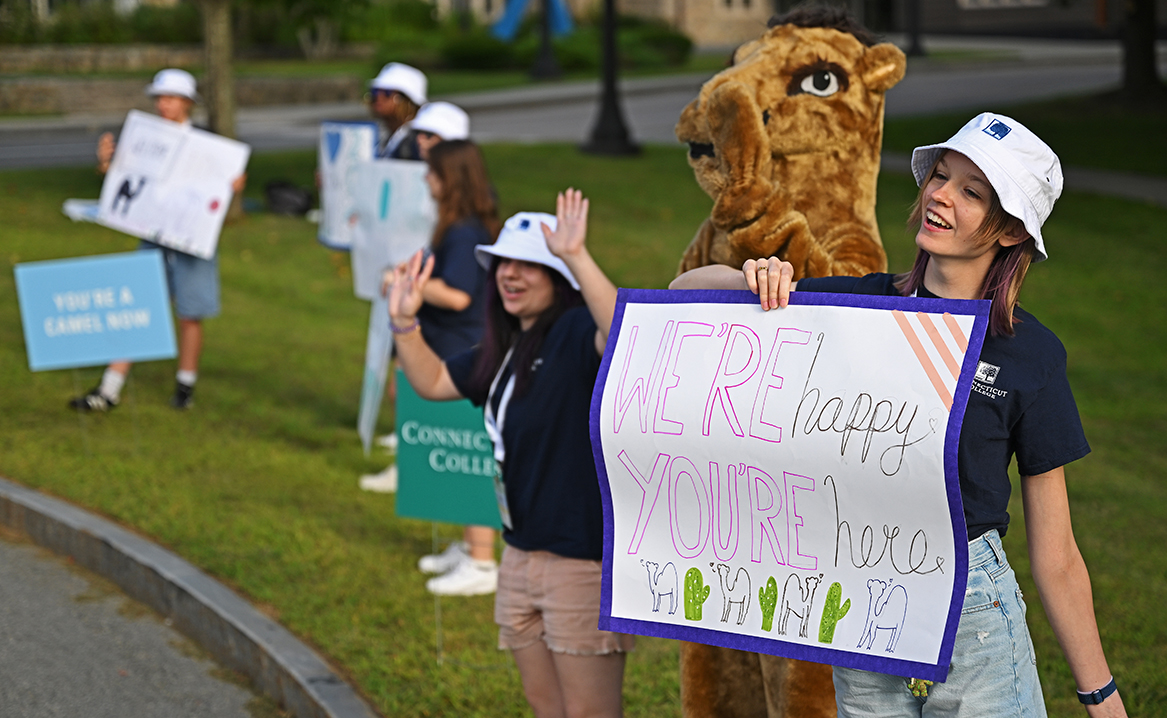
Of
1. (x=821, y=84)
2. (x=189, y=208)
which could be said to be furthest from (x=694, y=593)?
(x=189, y=208)

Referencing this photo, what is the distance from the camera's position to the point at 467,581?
5.66 meters

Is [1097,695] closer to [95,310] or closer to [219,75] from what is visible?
[95,310]

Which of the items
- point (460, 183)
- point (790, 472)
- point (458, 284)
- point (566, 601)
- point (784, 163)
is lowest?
point (566, 601)

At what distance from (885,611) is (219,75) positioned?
43.1 feet

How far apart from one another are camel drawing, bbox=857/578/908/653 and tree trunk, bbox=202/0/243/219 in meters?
12.6

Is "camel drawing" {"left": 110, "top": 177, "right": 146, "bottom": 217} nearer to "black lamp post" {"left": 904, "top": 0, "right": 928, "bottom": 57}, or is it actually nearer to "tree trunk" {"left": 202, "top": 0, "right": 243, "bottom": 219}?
"tree trunk" {"left": 202, "top": 0, "right": 243, "bottom": 219}

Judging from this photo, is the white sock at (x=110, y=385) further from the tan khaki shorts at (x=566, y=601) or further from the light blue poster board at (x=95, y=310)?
the tan khaki shorts at (x=566, y=601)

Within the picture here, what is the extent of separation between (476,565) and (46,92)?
25.3 metres

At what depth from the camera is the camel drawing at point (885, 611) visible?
8.45 feet

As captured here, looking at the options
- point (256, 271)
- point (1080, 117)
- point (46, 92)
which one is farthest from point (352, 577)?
point (46, 92)

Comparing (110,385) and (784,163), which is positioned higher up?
(784,163)

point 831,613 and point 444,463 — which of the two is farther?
point 444,463

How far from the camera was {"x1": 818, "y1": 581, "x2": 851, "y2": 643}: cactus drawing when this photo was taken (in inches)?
104

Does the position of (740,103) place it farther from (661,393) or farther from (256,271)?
(256,271)
